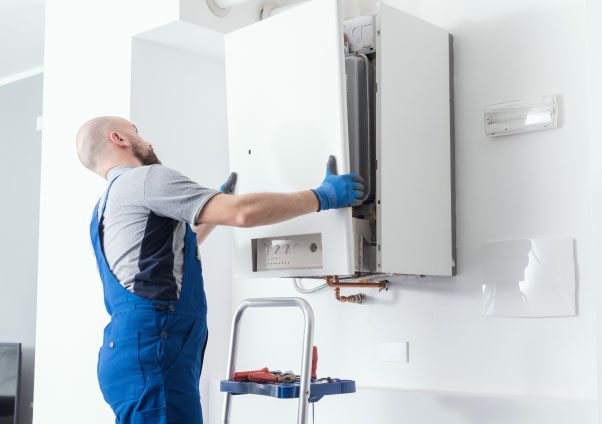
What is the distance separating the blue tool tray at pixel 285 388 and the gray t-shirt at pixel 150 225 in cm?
34

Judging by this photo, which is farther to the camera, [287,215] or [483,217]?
[483,217]

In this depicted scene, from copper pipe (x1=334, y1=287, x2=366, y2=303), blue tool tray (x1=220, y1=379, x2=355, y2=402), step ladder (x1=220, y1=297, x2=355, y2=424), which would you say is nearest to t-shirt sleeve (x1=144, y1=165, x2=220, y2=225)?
step ladder (x1=220, y1=297, x2=355, y2=424)

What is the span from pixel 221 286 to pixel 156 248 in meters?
1.16

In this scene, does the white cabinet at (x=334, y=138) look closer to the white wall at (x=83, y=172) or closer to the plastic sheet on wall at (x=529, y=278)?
the plastic sheet on wall at (x=529, y=278)

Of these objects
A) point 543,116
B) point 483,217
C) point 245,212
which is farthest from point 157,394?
point 543,116

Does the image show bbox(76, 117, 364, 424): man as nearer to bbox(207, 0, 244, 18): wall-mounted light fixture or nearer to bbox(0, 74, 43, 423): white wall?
bbox(207, 0, 244, 18): wall-mounted light fixture

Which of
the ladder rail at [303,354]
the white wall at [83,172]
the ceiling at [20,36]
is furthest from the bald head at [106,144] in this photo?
the ceiling at [20,36]

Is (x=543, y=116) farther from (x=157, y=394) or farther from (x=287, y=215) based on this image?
(x=157, y=394)

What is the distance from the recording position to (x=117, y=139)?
2.46 meters

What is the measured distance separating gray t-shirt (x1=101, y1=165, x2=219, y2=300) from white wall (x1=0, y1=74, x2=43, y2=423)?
109 inches

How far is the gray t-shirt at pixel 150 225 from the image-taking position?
2186 millimetres

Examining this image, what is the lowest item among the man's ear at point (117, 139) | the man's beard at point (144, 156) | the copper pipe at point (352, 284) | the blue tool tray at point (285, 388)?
the blue tool tray at point (285, 388)

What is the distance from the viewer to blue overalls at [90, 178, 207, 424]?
2.15 meters

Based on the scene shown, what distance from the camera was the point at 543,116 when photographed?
2490mm
